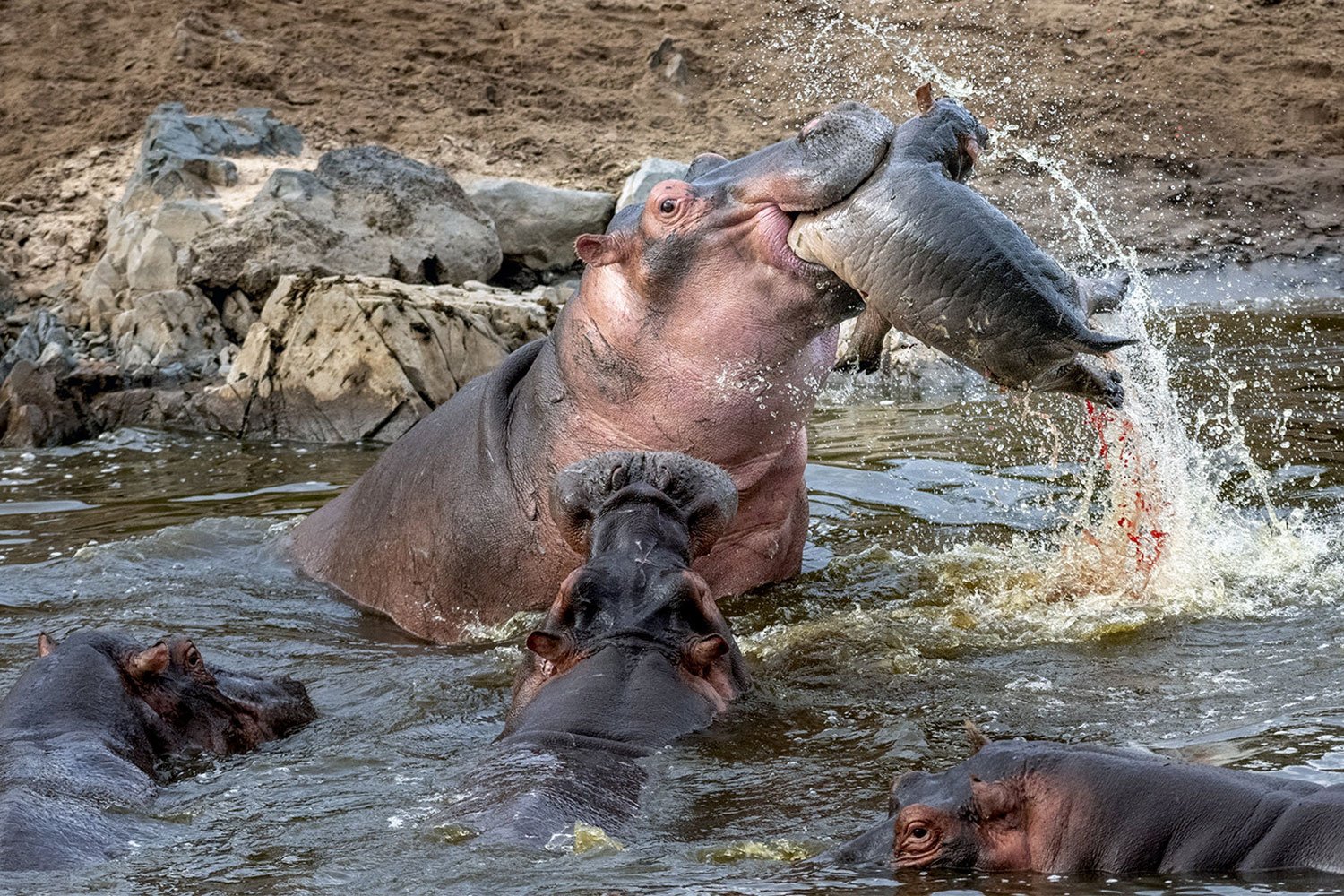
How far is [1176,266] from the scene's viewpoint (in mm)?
15117

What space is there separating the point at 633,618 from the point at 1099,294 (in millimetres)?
1382

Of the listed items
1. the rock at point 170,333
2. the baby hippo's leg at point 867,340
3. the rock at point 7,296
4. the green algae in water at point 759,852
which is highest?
the baby hippo's leg at point 867,340

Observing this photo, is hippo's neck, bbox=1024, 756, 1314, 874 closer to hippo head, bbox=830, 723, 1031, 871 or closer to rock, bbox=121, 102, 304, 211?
hippo head, bbox=830, 723, 1031, 871

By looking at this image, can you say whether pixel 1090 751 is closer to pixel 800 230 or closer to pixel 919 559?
pixel 800 230

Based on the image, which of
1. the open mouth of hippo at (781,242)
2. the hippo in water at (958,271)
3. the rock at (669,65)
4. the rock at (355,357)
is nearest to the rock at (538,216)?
the rock at (355,357)

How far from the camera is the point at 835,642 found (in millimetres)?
5242

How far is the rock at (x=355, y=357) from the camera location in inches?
389

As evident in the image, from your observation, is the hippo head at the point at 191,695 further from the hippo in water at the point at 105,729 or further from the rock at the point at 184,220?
the rock at the point at 184,220

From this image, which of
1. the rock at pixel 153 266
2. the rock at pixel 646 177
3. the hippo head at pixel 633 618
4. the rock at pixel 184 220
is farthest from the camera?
the rock at pixel 646 177

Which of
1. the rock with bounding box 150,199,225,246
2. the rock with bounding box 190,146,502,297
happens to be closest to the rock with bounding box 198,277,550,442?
the rock with bounding box 190,146,502,297

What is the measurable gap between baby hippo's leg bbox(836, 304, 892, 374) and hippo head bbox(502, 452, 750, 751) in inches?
23.8

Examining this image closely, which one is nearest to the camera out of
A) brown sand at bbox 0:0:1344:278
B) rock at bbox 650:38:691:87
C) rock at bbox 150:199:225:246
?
rock at bbox 150:199:225:246

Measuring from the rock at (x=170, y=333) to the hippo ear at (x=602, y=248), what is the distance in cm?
648

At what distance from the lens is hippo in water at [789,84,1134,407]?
438 centimetres
